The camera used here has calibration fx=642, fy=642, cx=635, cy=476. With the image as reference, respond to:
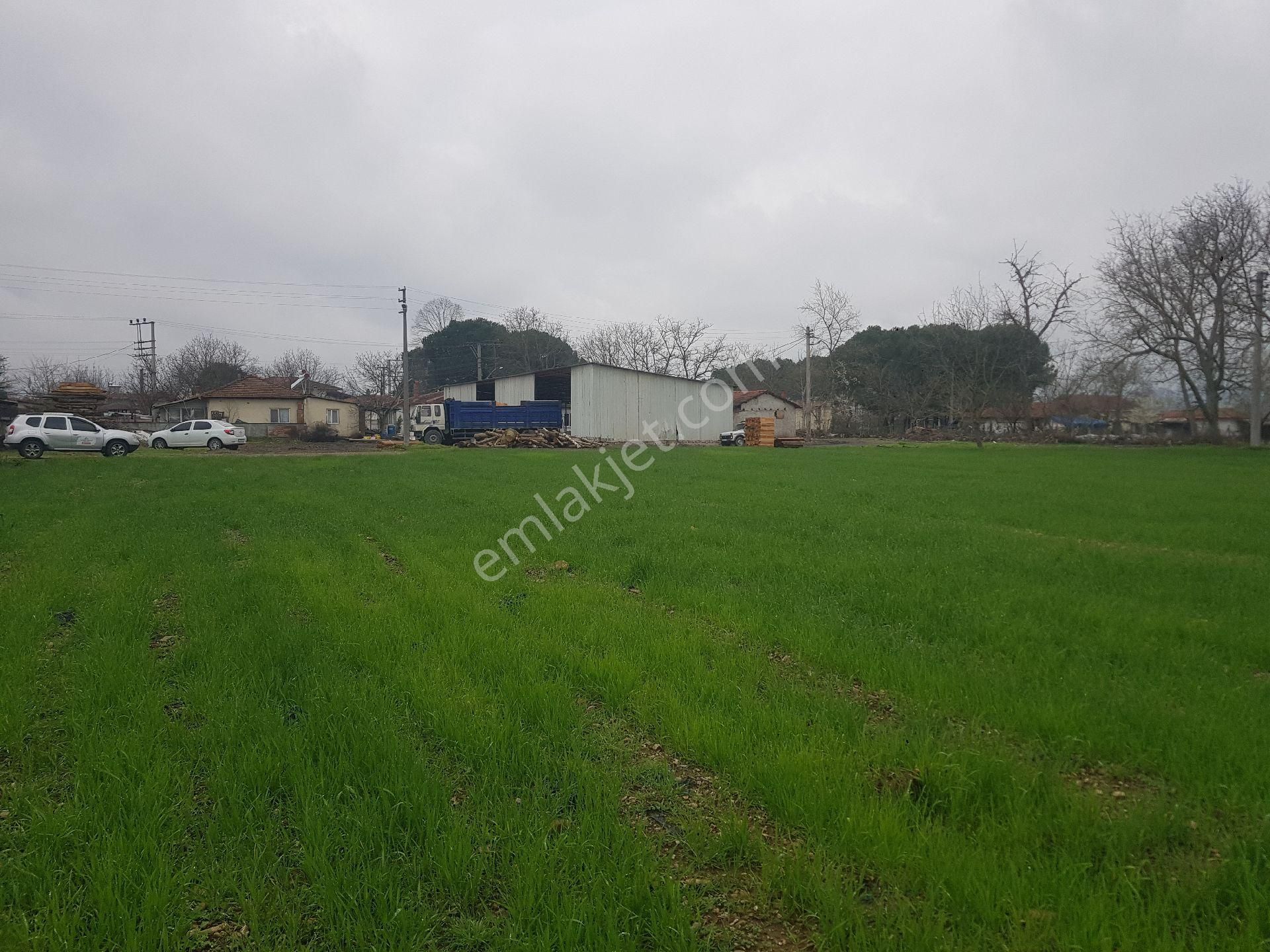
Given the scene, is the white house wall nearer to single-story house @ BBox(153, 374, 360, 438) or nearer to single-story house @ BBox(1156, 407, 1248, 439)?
single-story house @ BBox(1156, 407, 1248, 439)

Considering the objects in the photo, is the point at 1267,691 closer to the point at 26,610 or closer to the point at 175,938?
the point at 175,938

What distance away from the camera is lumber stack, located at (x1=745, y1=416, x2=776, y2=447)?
138ft

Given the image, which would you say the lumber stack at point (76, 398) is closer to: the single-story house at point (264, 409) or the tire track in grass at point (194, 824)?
the single-story house at point (264, 409)

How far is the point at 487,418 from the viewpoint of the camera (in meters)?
39.0

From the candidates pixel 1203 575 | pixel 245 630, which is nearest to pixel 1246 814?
pixel 1203 575

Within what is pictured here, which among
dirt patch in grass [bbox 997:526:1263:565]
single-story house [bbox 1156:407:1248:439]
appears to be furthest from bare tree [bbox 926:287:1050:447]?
dirt patch in grass [bbox 997:526:1263:565]

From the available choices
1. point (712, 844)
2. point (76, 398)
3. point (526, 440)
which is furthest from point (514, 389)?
point (712, 844)

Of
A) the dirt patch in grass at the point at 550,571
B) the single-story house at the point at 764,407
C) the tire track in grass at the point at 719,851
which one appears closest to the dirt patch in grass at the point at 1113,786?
the tire track in grass at the point at 719,851

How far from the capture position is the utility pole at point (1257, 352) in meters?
29.5

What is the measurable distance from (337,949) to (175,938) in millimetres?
537

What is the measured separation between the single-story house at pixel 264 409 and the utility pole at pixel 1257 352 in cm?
5458

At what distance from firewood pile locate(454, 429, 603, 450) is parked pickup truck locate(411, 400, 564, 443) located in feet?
1.85

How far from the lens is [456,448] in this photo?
3519cm
